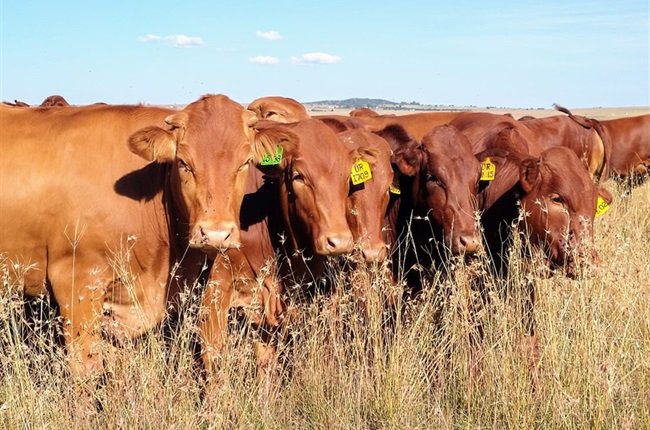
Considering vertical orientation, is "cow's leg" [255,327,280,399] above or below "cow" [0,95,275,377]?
below

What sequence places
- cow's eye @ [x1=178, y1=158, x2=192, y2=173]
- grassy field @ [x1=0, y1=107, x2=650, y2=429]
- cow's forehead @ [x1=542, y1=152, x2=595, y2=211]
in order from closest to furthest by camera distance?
grassy field @ [x1=0, y1=107, x2=650, y2=429] < cow's eye @ [x1=178, y1=158, x2=192, y2=173] < cow's forehead @ [x1=542, y1=152, x2=595, y2=211]

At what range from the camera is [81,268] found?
577 centimetres

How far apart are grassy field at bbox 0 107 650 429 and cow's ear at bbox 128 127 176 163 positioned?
109cm

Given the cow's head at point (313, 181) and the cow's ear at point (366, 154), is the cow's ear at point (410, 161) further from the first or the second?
the cow's head at point (313, 181)

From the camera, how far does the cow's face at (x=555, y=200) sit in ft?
22.0

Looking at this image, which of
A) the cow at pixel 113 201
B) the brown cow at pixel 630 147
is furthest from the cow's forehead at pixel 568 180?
the brown cow at pixel 630 147

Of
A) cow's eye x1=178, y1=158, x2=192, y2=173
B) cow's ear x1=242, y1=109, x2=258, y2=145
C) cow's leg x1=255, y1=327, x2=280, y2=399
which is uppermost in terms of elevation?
cow's ear x1=242, y1=109, x2=258, y2=145

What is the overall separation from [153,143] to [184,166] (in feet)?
1.00

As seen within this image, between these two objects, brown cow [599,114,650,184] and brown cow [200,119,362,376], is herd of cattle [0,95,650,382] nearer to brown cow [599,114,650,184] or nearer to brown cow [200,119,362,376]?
brown cow [200,119,362,376]

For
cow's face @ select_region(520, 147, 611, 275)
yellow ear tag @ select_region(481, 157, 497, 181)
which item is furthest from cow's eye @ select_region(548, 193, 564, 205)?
yellow ear tag @ select_region(481, 157, 497, 181)

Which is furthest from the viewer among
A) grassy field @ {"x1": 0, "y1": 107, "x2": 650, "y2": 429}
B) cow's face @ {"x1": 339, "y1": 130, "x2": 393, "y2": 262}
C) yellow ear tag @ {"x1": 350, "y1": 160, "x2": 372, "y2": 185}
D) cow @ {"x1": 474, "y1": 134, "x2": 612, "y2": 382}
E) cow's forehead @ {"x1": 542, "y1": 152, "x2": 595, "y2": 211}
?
cow's forehead @ {"x1": 542, "y1": 152, "x2": 595, "y2": 211}

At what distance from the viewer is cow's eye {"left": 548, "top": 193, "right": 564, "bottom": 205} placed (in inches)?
269

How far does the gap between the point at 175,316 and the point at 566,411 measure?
9.91 ft

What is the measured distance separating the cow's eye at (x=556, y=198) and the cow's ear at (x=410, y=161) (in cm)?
111
